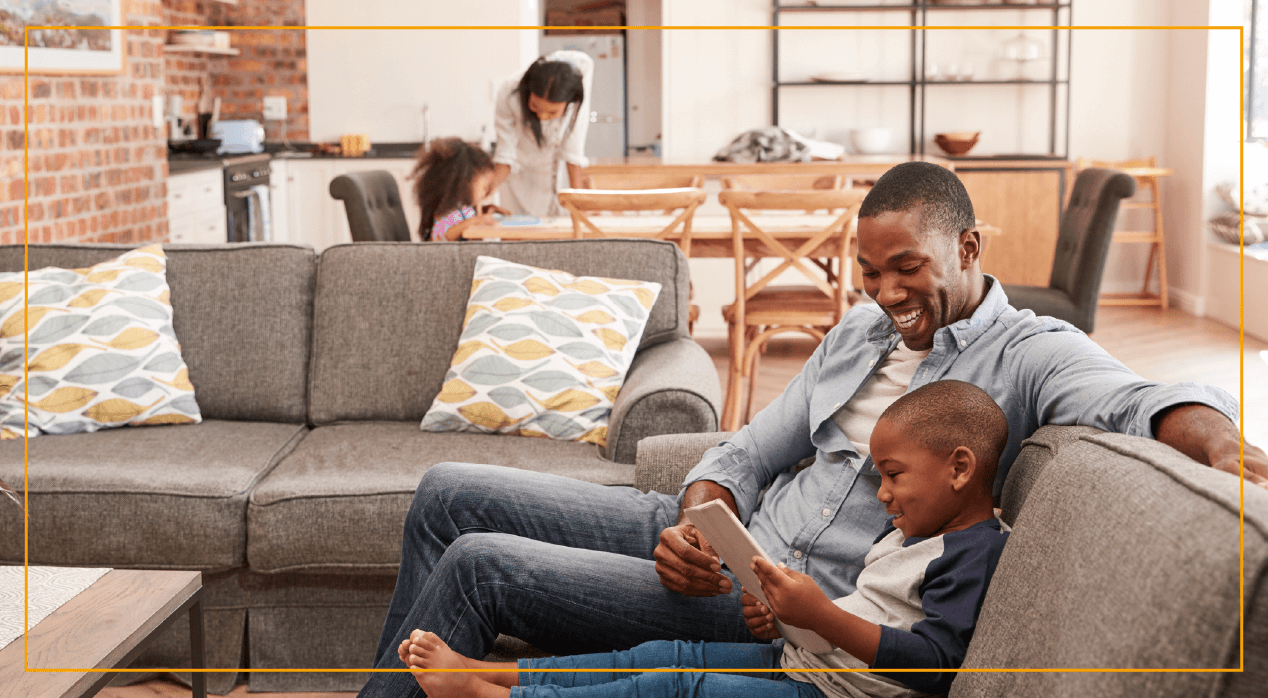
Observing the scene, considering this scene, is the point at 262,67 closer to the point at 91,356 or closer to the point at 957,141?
the point at 957,141

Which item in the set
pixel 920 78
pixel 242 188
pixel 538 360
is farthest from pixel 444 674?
pixel 920 78

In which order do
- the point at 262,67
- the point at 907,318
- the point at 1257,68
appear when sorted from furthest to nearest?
the point at 262,67
the point at 1257,68
the point at 907,318

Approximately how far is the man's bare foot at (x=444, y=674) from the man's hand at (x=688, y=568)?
24 centimetres

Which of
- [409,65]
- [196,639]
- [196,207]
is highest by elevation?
[409,65]

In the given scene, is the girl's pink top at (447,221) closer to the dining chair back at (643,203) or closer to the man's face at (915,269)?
the dining chair back at (643,203)

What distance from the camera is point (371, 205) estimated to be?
12.0 ft

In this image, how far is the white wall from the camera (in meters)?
6.23

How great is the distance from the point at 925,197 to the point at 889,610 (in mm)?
480

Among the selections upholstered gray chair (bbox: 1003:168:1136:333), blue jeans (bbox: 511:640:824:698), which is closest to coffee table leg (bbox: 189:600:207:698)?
blue jeans (bbox: 511:640:824:698)

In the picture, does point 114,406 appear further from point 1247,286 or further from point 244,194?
point 1247,286

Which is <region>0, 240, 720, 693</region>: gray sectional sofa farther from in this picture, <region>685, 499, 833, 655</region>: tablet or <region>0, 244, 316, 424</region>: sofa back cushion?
<region>685, 499, 833, 655</region>: tablet

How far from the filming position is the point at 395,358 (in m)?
2.38

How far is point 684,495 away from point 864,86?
538 centimetres

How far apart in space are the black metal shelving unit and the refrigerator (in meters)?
2.40
